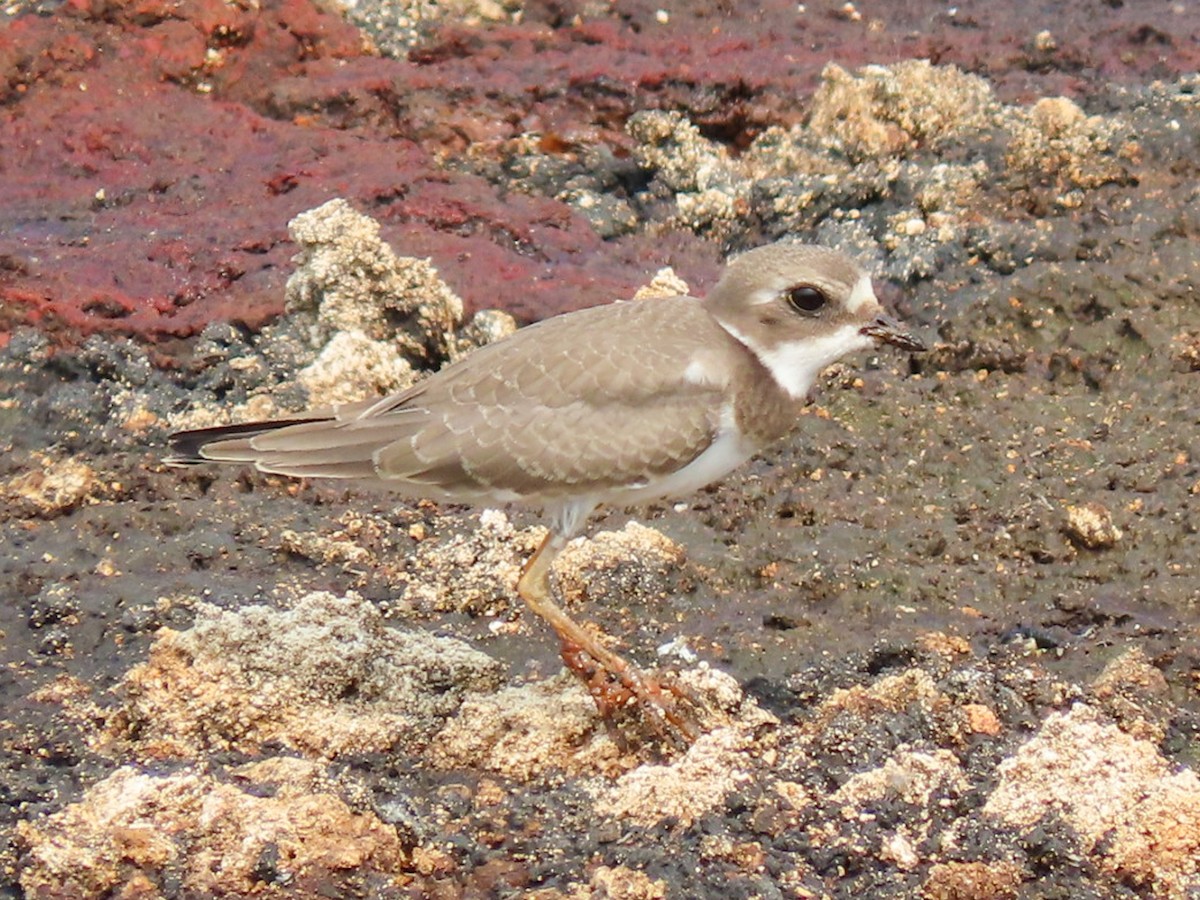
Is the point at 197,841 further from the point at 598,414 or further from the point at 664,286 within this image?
the point at 664,286

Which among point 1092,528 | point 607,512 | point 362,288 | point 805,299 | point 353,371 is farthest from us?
point 362,288

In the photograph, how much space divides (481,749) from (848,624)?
1.13 metres

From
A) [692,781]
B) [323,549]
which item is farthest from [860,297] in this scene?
[323,549]

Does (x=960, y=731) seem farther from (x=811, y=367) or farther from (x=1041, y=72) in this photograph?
(x=1041, y=72)

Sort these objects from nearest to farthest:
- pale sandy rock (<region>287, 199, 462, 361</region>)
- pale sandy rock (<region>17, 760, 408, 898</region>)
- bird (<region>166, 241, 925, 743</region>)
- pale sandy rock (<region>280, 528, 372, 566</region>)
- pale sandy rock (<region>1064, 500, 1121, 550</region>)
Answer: pale sandy rock (<region>17, 760, 408, 898</region>) → bird (<region>166, 241, 925, 743</region>) → pale sandy rock (<region>1064, 500, 1121, 550</region>) → pale sandy rock (<region>280, 528, 372, 566</region>) → pale sandy rock (<region>287, 199, 462, 361</region>)

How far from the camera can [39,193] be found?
5.46m

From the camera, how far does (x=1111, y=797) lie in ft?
11.1

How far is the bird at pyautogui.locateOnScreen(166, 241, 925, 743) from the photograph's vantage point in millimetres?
3887

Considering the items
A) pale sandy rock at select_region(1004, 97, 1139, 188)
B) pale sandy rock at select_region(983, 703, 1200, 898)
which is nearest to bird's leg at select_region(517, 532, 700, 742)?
pale sandy rock at select_region(983, 703, 1200, 898)

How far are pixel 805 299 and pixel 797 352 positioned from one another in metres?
0.15

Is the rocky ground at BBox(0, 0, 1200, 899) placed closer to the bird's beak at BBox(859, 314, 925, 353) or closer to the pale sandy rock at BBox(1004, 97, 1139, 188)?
the pale sandy rock at BBox(1004, 97, 1139, 188)

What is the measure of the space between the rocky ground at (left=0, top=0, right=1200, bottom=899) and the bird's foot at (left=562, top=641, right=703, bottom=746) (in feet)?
0.22

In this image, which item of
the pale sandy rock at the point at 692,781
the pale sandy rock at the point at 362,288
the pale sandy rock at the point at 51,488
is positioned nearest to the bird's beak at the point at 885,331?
the pale sandy rock at the point at 692,781

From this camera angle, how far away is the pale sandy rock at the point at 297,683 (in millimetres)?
3674
